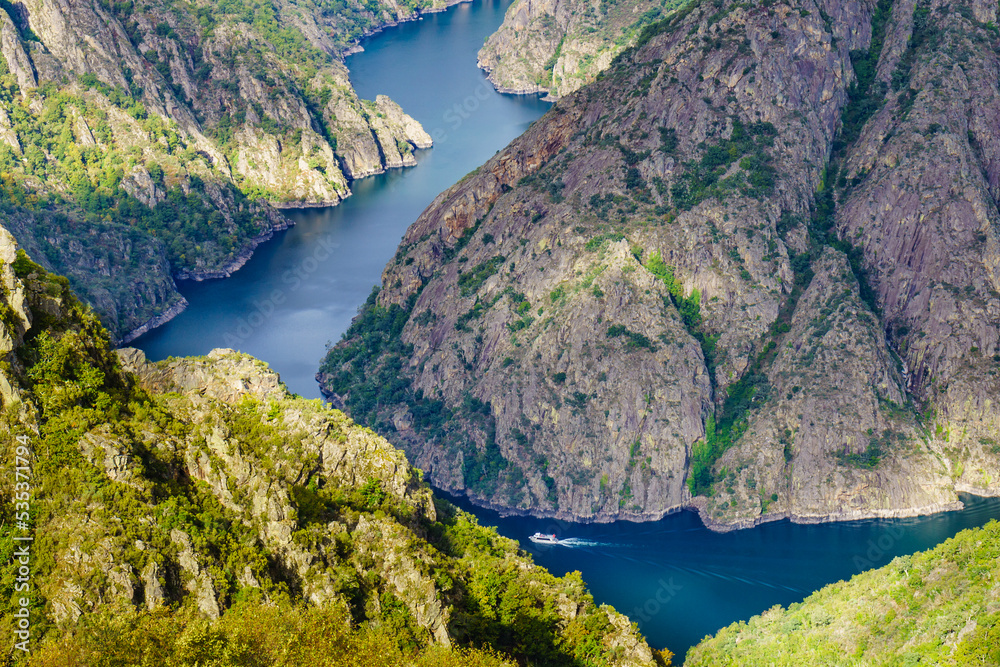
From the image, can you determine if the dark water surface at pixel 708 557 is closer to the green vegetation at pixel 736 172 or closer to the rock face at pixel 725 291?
the rock face at pixel 725 291

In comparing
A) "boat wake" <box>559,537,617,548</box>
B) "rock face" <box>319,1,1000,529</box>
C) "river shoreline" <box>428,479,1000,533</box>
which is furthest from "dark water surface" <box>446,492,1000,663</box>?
"rock face" <box>319,1,1000,529</box>

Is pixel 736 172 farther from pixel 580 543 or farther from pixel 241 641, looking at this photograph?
pixel 241 641

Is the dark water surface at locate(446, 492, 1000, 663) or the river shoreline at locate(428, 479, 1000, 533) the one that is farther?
the river shoreline at locate(428, 479, 1000, 533)
